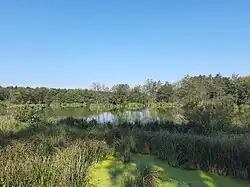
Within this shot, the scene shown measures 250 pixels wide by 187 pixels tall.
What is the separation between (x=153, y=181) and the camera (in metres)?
4.15

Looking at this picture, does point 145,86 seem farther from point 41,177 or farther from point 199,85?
point 41,177

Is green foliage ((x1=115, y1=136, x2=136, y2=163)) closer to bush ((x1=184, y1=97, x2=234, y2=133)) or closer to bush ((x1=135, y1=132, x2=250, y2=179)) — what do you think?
bush ((x1=135, y1=132, x2=250, y2=179))

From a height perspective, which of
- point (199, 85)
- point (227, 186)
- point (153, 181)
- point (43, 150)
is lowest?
point (227, 186)

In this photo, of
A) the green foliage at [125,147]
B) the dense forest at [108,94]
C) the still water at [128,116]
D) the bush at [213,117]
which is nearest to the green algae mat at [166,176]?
the green foliage at [125,147]

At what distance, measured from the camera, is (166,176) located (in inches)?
189

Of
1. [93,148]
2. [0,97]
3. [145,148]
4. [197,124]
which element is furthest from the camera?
[0,97]

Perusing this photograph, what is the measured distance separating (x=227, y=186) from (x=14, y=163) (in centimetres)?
334

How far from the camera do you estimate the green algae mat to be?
4543mm

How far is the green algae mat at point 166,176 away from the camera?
4.54 m

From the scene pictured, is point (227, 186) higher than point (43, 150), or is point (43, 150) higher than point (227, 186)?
point (43, 150)

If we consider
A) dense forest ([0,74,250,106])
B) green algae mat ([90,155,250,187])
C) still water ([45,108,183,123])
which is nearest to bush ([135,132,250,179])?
green algae mat ([90,155,250,187])

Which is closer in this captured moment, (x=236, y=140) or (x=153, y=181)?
(x=153, y=181)

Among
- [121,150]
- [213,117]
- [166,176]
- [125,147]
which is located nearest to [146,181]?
[166,176]

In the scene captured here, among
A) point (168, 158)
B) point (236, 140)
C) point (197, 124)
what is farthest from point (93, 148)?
point (197, 124)
